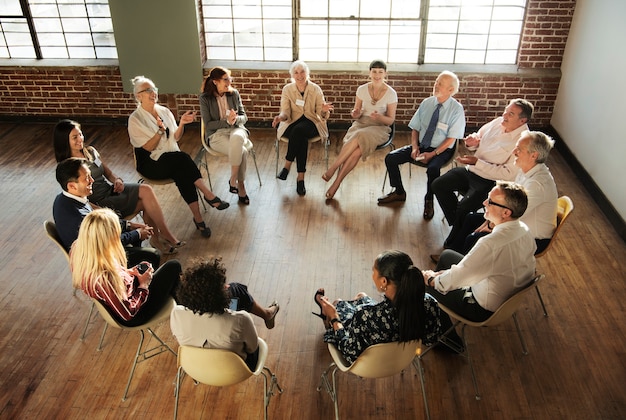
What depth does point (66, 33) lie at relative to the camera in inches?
277

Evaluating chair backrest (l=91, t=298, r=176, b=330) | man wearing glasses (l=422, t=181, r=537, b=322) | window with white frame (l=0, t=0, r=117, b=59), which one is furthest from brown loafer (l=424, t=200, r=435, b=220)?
window with white frame (l=0, t=0, r=117, b=59)

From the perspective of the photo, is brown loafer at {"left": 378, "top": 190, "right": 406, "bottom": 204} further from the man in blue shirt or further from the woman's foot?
the woman's foot

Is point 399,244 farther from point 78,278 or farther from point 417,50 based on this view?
point 417,50

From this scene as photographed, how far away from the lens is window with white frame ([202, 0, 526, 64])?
6.53 meters

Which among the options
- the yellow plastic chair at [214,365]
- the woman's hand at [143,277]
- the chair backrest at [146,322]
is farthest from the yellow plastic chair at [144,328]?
the yellow plastic chair at [214,365]

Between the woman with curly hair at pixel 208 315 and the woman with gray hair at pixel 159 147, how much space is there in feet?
7.05

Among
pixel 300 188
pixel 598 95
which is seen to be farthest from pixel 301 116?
pixel 598 95

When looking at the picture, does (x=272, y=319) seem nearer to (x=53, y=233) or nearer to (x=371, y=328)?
(x=371, y=328)

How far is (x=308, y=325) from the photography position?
3.82 metres

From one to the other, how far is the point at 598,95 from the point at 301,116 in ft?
10.5

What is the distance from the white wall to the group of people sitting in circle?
4.56 feet

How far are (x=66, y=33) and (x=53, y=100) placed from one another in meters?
0.93

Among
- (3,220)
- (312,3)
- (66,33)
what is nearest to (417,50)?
(312,3)

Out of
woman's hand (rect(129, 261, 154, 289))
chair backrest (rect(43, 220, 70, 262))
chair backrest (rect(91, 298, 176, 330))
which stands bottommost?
chair backrest (rect(91, 298, 176, 330))
